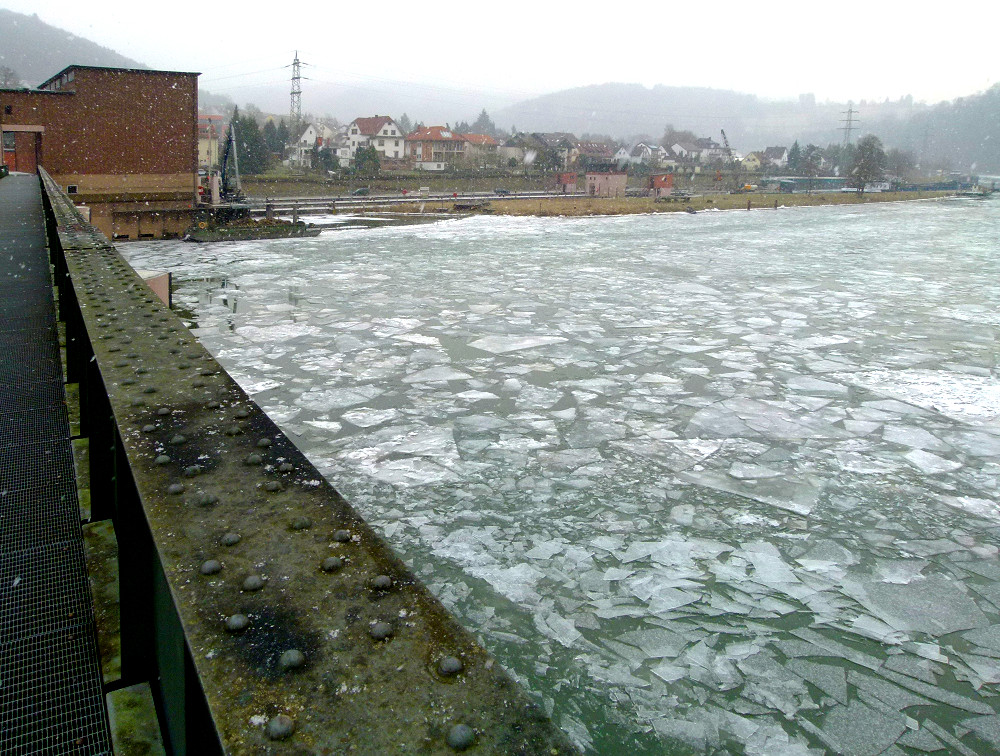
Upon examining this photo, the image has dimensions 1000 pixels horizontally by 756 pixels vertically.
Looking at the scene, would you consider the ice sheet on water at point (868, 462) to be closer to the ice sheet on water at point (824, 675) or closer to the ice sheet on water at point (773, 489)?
the ice sheet on water at point (773, 489)

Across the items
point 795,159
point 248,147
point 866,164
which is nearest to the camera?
point 248,147

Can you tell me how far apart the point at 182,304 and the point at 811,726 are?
13.5 metres

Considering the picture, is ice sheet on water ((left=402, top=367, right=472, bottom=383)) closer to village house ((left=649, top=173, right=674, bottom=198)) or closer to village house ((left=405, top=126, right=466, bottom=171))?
village house ((left=649, top=173, right=674, bottom=198))

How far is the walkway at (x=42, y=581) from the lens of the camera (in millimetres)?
1803

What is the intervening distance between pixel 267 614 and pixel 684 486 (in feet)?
16.7

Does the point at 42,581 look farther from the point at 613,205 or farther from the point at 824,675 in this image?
the point at 613,205

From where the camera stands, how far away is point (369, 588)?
1.56 meters

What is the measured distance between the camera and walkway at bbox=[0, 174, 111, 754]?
1803 mm

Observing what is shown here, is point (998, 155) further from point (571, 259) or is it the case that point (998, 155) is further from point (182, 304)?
point (182, 304)

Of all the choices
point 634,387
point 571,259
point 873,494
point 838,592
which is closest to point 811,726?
point 838,592

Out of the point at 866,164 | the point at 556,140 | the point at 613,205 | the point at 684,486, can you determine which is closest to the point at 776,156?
the point at 556,140

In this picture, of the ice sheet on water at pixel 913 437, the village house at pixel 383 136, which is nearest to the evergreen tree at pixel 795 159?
the village house at pixel 383 136

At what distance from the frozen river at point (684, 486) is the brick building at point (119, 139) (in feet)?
56.4

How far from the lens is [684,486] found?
20.2ft
